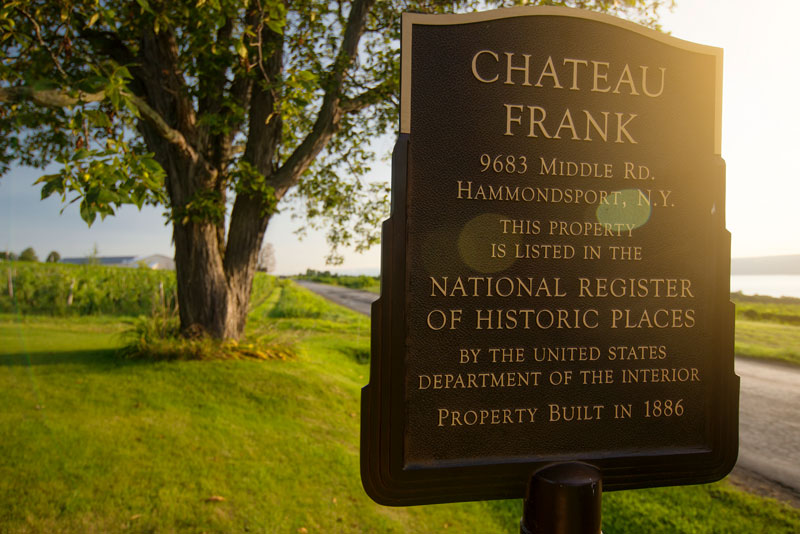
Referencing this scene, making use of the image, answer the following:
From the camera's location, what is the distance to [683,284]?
89.7 inches

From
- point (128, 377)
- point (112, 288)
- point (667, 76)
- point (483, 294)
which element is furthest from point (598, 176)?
point (112, 288)

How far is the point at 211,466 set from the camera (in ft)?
15.5

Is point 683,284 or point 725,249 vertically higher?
point 725,249

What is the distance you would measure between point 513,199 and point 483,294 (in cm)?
43

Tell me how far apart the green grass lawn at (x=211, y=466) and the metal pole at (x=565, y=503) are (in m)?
2.35

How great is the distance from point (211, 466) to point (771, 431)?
22.8 ft

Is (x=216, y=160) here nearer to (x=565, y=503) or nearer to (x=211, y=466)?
(x=211, y=466)

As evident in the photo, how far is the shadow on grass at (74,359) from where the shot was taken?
7.83 meters

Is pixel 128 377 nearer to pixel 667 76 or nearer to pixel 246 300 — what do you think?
pixel 246 300

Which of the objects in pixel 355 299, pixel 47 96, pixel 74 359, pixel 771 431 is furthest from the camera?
pixel 355 299

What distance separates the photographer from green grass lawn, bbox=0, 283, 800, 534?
3961 millimetres

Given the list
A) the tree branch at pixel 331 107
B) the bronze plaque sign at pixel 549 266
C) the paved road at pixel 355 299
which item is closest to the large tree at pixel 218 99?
the tree branch at pixel 331 107

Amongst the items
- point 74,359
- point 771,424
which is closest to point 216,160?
point 74,359

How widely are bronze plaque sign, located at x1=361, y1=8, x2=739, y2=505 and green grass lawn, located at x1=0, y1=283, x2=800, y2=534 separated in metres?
2.31
